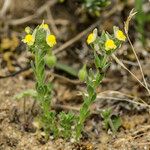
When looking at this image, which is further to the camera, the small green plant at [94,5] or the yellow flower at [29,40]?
the small green plant at [94,5]

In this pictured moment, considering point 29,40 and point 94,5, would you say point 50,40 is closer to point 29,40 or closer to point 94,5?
point 29,40

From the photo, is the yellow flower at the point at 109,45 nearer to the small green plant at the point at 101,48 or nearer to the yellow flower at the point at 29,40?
the small green plant at the point at 101,48

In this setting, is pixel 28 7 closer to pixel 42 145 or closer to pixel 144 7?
pixel 144 7

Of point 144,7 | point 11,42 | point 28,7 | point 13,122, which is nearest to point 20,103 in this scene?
point 13,122

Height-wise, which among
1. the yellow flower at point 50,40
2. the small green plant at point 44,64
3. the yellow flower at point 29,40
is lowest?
the small green plant at point 44,64

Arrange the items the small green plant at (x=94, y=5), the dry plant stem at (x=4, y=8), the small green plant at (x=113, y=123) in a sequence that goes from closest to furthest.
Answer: the small green plant at (x=113, y=123)
the small green plant at (x=94, y=5)
the dry plant stem at (x=4, y=8)

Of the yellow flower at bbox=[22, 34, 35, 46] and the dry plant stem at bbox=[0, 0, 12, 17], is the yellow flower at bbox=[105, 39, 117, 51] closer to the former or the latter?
the yellow flower at bbox=[22, 34, 35, 46]

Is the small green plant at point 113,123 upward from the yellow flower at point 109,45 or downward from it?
downward

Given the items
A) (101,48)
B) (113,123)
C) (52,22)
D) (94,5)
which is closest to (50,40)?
(101,48)

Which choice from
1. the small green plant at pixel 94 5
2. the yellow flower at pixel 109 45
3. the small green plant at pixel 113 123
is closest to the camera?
the yellow flower at pixel 109 45

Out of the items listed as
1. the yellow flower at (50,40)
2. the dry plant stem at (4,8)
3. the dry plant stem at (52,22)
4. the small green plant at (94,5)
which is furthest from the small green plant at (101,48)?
the dry plant stem at (4,8)

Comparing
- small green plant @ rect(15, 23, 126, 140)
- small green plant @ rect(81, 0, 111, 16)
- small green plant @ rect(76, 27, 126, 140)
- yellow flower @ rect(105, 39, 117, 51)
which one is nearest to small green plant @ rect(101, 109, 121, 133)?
small green plant @ rect(15, 23, 126, 140)
